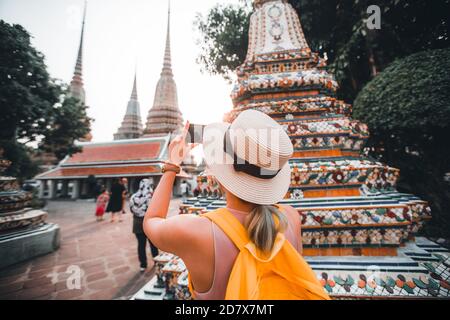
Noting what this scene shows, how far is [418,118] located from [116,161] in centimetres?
2019

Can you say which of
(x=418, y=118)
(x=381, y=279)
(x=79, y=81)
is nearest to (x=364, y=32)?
(x=418, y=118)

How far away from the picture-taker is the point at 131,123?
90.0 feet

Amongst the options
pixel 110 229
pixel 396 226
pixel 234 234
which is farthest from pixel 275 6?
pixel 110 229

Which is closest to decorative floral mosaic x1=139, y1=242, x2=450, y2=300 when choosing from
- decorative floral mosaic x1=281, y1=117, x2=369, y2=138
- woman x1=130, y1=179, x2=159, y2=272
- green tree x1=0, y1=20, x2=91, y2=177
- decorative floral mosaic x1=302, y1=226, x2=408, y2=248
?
decorative floral mosaic x1=302, y1=226, x2=408, y2=248

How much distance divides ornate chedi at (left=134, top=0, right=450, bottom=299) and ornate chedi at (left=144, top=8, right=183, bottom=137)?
20.8 m

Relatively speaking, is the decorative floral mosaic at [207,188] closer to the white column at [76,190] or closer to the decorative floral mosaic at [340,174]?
the decorative floral mosaic at [340,174]

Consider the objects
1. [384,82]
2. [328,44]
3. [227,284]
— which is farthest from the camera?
[328,44]

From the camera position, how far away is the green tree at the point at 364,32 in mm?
4266

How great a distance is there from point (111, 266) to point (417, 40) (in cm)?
817

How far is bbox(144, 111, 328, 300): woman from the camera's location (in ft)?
3.02

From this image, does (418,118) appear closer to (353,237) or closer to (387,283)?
(353,237)

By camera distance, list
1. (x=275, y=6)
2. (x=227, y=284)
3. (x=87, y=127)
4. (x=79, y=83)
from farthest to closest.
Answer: (x=79, y=83) → (x=87, y=127) → (x=275, y=6) → (x=227, y=284)

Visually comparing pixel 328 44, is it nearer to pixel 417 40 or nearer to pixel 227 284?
pixel 417 40

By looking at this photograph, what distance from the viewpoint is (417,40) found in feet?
15.7
